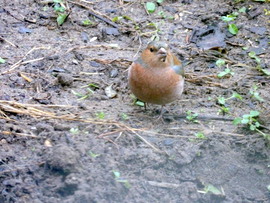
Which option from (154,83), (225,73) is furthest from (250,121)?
(225,73)

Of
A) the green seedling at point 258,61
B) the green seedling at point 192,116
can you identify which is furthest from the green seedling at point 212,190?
the green seedling at point 258,61

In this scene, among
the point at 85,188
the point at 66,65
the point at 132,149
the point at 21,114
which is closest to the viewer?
the point at 85,188

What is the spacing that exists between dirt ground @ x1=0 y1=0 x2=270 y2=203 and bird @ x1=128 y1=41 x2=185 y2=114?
23 cm

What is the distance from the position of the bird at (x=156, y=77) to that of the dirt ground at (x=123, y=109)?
230 millimetres

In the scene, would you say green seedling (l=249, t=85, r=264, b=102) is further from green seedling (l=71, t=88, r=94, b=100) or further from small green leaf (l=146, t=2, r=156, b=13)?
small green leaf (l=146, t=2, r=156, b=13)

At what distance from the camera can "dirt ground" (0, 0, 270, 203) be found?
12.4 ft

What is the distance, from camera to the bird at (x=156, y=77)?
4715mm

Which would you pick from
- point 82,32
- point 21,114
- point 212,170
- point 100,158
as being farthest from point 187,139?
point 82,32

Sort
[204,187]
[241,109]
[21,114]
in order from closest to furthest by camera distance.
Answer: [204,187], [21,114], [241,109]

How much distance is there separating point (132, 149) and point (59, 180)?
27.0 inches

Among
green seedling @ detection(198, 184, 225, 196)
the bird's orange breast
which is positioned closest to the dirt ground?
green seedling @ detection(198, 184, 225, 196)

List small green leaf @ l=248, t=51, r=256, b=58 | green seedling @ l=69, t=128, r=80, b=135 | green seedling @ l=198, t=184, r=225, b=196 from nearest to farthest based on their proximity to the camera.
Answer: green seedling @ l=198, t=184, r=225, b=196
green seedling @ l=69, t=128, r=80, b=135
small green leaf @ l=248, t=51, r=256, b=58

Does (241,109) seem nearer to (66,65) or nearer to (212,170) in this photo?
(212,170)

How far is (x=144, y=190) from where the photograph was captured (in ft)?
12.1
